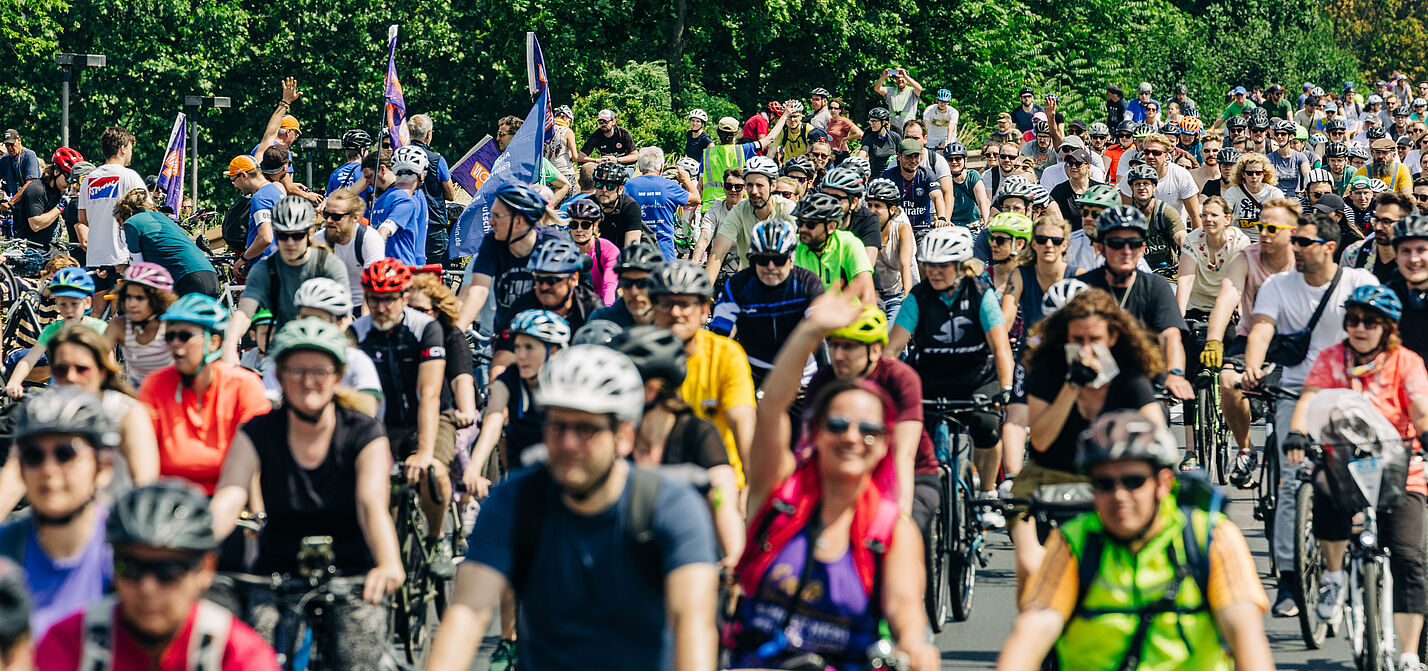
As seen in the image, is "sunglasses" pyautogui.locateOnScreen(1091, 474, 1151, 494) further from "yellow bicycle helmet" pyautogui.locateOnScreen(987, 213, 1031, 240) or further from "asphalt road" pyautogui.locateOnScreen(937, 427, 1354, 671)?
"yellow bicycle helmet" pyautogui.locateOnScreen(987, 213, 1031, 240)

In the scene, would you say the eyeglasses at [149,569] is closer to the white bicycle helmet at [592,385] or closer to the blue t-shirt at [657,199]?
the white bicycle helmet at [592,385]

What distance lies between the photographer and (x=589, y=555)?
446 cm

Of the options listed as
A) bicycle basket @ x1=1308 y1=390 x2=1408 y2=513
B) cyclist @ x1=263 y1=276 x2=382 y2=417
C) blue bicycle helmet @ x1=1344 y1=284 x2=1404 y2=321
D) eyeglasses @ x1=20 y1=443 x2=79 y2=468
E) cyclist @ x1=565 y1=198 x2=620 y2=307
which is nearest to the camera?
eyeglasses @ x1=20 y1=443 x2=79 y2=468

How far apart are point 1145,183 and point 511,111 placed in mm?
41684

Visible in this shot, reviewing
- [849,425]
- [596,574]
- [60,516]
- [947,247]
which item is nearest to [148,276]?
[947,247]

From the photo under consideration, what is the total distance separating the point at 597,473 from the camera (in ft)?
14.5

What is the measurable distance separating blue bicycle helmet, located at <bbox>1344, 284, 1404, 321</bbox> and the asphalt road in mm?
1587

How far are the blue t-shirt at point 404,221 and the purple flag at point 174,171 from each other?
16.5 ft

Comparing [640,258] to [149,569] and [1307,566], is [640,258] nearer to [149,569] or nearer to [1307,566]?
[1307,566]

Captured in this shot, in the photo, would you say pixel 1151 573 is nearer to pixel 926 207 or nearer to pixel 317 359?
pixel 317 359

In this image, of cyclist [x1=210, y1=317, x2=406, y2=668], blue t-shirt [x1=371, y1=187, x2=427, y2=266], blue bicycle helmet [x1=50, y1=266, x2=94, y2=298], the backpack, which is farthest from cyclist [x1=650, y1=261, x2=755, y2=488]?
blue t-shirt [x1=371, y1=187, x2=427, y2=266]

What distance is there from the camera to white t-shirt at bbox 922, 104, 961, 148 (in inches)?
1004

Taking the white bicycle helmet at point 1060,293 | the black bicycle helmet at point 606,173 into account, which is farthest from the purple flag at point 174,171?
the white bicycle helmet at point 1060,293

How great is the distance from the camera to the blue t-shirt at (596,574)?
4438 mm
